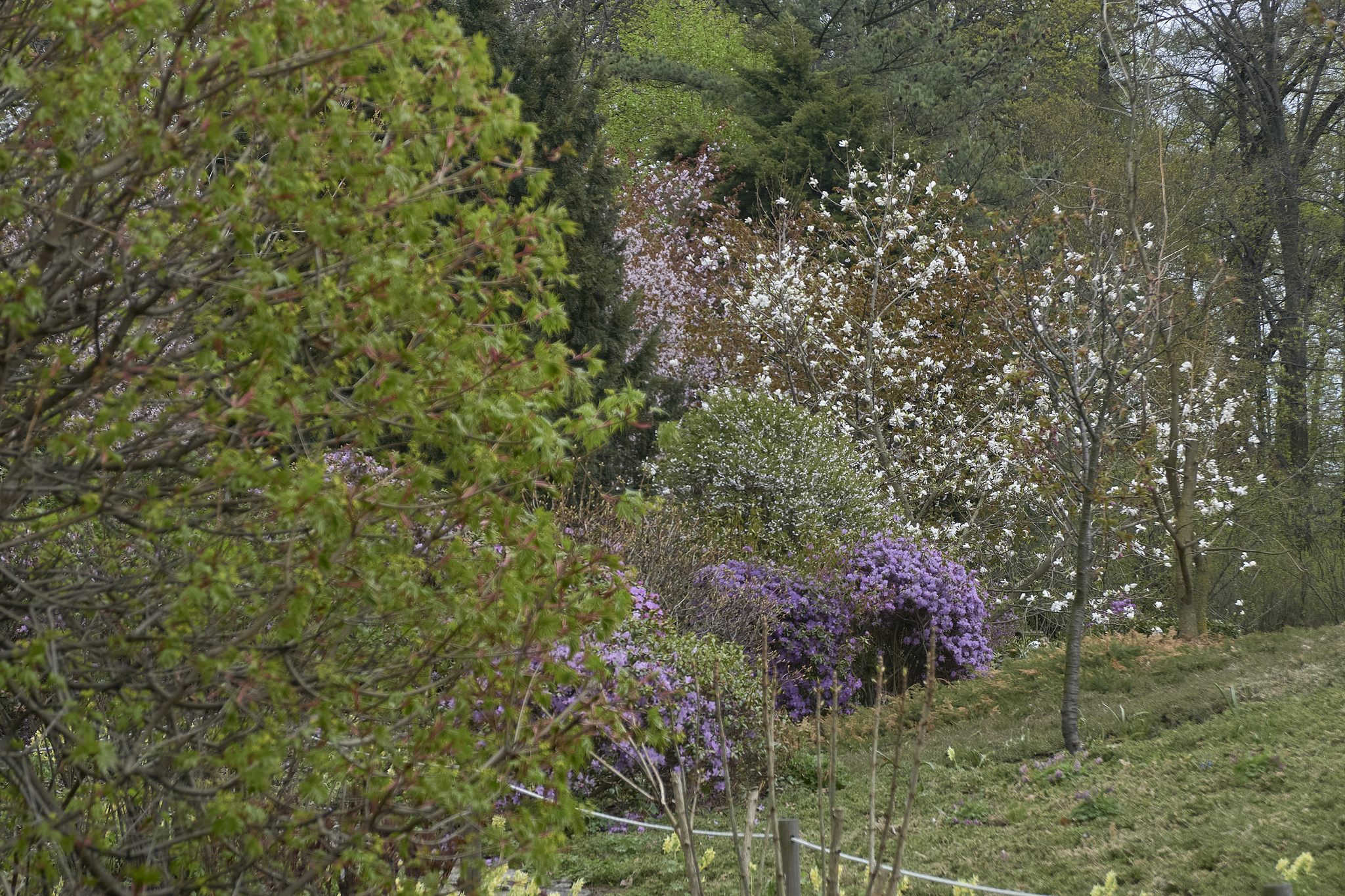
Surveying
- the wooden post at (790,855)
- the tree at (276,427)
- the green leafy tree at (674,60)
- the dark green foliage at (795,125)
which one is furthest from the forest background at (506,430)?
the green leafy tree at (674,60)

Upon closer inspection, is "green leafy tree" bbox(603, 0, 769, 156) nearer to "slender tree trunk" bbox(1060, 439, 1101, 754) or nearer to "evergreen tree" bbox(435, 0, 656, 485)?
"evergreen tree" bbox(435, 0, 656, 485)

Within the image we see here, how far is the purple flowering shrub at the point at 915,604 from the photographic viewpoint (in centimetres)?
920

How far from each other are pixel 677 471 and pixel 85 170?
7.75 metres

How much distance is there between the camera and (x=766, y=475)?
9.49 metres

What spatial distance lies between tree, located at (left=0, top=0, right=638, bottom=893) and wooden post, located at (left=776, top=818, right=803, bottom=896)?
91 cm

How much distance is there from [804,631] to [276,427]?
722cm

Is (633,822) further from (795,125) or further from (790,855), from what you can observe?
(795,125)

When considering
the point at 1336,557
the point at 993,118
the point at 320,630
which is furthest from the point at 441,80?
the point at 993,118

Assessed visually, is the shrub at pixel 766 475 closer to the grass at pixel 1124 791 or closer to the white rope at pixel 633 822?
the grass at pixel 1124 791

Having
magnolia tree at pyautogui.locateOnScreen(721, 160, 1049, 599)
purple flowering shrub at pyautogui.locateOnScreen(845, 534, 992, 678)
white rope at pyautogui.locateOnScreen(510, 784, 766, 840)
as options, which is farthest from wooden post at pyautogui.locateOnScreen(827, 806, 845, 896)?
magnolia tree at pyautogui.locateOnScreen(721, 160, 1049, 599)

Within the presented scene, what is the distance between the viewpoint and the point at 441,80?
234 cm

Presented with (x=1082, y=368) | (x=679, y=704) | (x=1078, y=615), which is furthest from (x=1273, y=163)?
(x=679, y=704)

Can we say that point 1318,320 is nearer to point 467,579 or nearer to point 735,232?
point 735,232

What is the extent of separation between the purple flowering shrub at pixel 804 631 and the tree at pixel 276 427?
235 inches
